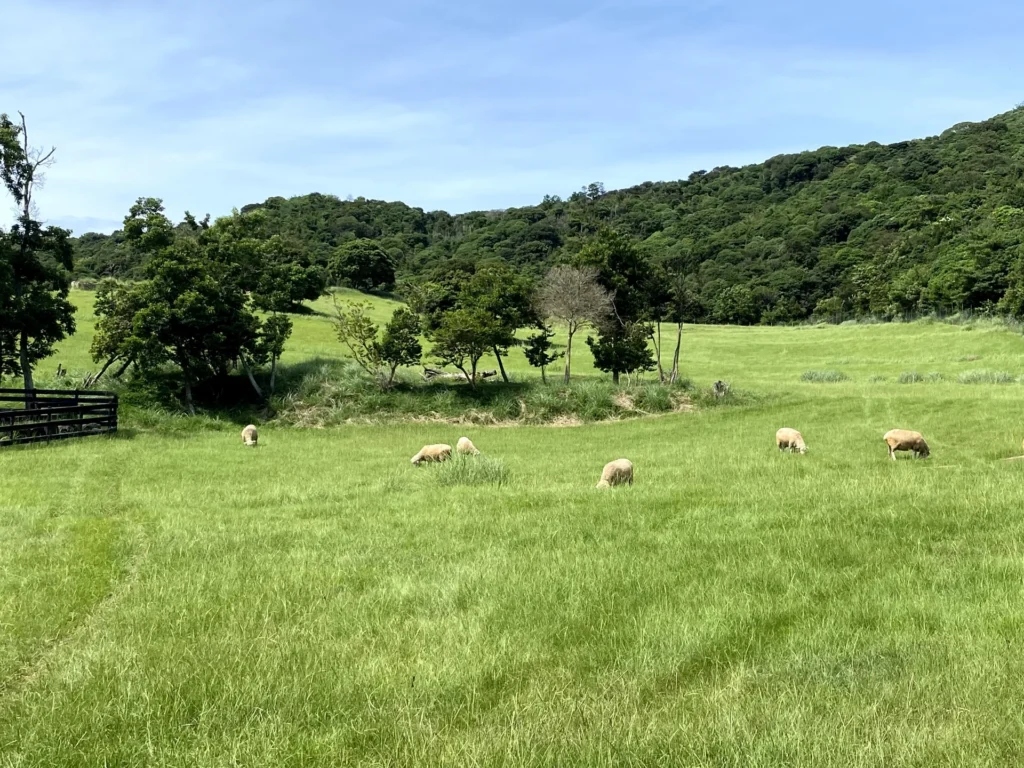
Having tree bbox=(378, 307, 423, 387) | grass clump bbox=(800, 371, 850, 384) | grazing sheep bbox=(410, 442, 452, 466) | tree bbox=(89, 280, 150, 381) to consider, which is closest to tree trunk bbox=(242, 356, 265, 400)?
tree bbox=(89, 280, 150, 381)

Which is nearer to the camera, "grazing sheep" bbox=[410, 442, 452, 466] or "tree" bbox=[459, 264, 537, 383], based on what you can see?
"grazing sheep" bbox=[410, 442, 452, 466]

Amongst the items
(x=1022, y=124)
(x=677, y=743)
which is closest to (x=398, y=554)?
(x=677, y=743)

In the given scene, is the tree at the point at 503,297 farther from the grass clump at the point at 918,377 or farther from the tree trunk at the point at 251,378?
the grass clump at the point at 918,377

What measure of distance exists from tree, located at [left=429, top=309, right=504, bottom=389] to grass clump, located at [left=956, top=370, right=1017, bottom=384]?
2658 centimetres

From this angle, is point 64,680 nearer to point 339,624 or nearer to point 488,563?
point 339,624

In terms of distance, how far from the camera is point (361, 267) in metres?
87.4

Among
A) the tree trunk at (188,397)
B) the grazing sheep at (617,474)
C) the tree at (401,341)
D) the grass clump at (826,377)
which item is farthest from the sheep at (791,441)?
the grass clump at (826,377)

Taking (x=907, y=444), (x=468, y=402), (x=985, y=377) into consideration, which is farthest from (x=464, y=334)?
(x=985, y=377)

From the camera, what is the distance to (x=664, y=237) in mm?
134750

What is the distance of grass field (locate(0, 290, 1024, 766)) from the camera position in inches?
145

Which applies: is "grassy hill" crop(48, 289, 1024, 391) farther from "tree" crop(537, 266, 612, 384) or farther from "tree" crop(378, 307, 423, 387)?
"tree" crop(378, 307, 423, 387)

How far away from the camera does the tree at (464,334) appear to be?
3425cm

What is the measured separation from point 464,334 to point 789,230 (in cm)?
10790

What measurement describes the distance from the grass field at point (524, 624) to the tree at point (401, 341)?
22.1m
